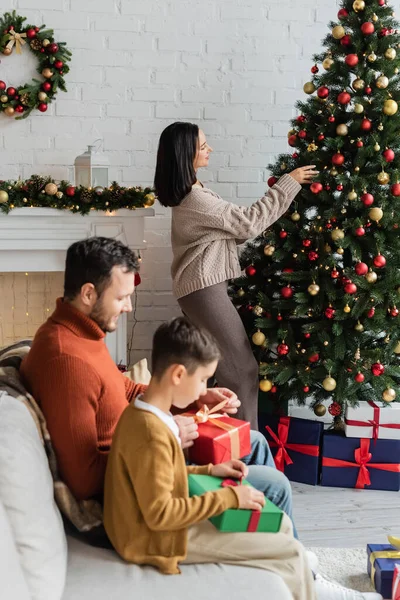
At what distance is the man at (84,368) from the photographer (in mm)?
1768

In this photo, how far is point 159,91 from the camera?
4.11 m

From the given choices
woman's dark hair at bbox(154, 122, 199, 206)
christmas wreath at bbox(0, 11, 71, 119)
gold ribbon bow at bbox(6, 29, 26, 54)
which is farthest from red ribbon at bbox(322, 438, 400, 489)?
gold ribbon bow at bbox(6, 29, 26, 54)

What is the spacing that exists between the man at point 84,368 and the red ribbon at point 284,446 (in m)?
1.47

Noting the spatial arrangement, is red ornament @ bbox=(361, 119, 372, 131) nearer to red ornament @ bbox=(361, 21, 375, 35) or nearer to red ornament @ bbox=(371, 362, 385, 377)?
red ornament @ bbox=(361, 21, 375, 35)

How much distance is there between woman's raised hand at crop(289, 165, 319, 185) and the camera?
130 inches

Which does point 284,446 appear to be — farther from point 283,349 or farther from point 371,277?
point 371,277

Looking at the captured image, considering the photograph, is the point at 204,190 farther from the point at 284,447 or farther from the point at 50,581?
the point at 50,581

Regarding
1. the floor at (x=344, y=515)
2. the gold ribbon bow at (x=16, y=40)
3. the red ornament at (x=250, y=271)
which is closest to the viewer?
the floor at (x=344, y=515)

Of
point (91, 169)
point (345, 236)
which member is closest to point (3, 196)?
point (91, 169)

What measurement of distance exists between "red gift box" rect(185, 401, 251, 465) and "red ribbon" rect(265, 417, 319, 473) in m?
1.27

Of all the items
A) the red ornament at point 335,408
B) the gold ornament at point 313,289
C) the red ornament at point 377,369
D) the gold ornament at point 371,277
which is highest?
the gold ornament at point 371,277

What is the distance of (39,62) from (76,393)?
2677mm

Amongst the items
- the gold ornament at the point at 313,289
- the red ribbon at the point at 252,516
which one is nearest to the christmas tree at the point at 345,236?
the gold ornament at the point at 313,289

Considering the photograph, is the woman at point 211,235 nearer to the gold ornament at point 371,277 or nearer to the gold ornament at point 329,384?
the gold ornament at point 329,384
